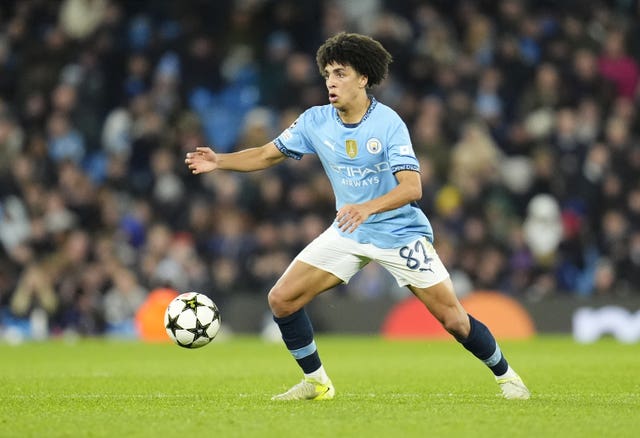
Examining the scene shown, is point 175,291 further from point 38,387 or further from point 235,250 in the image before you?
point 38,387

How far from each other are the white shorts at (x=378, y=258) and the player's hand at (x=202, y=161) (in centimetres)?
81

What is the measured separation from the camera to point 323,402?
7.89 metres

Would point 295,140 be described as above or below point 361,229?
above

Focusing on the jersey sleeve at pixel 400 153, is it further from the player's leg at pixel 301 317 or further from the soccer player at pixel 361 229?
the player's leg at pixel 301 317

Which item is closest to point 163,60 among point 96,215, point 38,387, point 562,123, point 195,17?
point 195,17

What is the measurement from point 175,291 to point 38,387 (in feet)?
26.2

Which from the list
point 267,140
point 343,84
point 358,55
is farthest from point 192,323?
point 267,140

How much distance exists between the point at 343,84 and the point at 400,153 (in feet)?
2.07

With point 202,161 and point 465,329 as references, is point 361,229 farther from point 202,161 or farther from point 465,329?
point 202,161

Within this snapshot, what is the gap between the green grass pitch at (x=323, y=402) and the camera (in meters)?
6.38

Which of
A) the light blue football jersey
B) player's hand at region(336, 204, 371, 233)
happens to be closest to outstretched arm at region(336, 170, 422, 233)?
player's hand at region(336, 204, 371, 233)

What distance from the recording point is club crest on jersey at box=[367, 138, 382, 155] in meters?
7.75

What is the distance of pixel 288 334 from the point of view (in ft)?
26.4

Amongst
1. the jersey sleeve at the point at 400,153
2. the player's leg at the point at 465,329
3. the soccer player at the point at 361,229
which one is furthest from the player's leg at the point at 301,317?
the jersey sleeve at the point at 400,153
